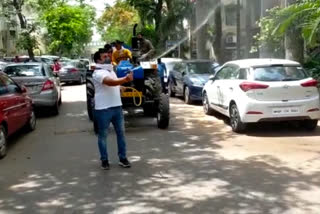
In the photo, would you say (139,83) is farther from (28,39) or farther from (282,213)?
(28,39)

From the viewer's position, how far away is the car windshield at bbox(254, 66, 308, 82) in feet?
32.4

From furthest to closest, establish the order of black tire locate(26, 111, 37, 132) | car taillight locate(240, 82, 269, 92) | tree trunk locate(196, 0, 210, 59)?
tree trunk locate(196, 0, 210, 59) < black tire locate(26, 111, 37, 132) < car taillight locate(240, 82, 269, 92)

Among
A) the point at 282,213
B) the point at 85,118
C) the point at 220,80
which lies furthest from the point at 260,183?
the point at 85,118

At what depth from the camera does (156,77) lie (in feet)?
36.1

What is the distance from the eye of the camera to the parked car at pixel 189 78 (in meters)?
15.7

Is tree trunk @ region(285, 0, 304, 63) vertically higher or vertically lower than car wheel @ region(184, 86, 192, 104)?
higher

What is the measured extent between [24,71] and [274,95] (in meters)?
7.60

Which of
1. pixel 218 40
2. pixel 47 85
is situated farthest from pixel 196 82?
pixel 218 40

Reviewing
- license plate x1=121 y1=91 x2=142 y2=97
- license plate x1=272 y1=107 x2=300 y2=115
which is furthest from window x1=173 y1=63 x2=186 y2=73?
license plate x1=272 y1=107 x2=300 y2=115

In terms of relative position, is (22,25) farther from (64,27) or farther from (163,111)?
(64,27)

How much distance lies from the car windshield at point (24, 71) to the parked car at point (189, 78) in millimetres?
4686

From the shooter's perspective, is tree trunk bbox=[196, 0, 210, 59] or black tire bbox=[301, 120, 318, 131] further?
tree trunk bbox=[196, 0, 210, 59]

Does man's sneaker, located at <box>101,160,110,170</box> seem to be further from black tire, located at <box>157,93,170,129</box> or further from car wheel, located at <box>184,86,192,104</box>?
car wheel, located at <box>184,86,192,104</box>

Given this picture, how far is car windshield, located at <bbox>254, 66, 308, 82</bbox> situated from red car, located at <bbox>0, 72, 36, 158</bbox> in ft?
15.6
